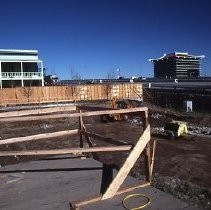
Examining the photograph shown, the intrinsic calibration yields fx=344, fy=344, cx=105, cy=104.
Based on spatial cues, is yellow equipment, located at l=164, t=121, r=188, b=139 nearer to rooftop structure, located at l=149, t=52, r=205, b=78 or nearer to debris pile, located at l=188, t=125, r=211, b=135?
debris pile, located at l=188, t=125, r=211, b=135

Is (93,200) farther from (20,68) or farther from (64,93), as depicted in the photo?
(20,68)

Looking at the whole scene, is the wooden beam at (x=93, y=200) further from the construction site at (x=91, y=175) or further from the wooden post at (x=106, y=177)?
the wooden post at (x=106, y=177)

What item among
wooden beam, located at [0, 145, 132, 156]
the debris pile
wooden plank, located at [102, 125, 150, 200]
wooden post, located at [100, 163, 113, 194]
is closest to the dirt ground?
the debris pile

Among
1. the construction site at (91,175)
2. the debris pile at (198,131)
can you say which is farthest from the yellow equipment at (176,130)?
the construction site at (91,175)

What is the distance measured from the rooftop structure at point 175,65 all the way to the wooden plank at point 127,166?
151700 millimetres

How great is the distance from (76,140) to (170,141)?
17.0 ft

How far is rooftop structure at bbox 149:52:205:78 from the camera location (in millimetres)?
156562

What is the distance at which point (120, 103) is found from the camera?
3697cm

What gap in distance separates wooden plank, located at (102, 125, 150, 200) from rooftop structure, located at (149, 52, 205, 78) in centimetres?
15170

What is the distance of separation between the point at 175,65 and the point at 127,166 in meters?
156

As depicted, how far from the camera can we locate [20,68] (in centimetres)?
5688

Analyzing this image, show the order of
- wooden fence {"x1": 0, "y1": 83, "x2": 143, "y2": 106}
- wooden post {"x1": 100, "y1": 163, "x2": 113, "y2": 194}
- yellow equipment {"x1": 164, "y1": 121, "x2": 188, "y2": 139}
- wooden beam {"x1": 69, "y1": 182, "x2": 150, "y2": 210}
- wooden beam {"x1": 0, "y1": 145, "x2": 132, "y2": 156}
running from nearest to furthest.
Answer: wooden beam {"x1": 69, "y1": 182, "x2": 150, "y2": 210}, wooden beam {"x1": 0, "y1": 145, "x2": 132, "y2": 156}, wooden post {"x1": 100, "y1": 163, "x2": 113, "y2": 194}, yellow equipment {"x1": 164, "y1": 121, "x2": 188, "y2": 139}, wooden fence {"x1": 0, "y1": 83, "x2": 143, "y2": 106}

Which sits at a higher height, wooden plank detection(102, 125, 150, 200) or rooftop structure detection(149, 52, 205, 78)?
rooftop structure detection(149, 52, 205, 78)

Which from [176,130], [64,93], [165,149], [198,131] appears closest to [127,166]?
[165,149]
